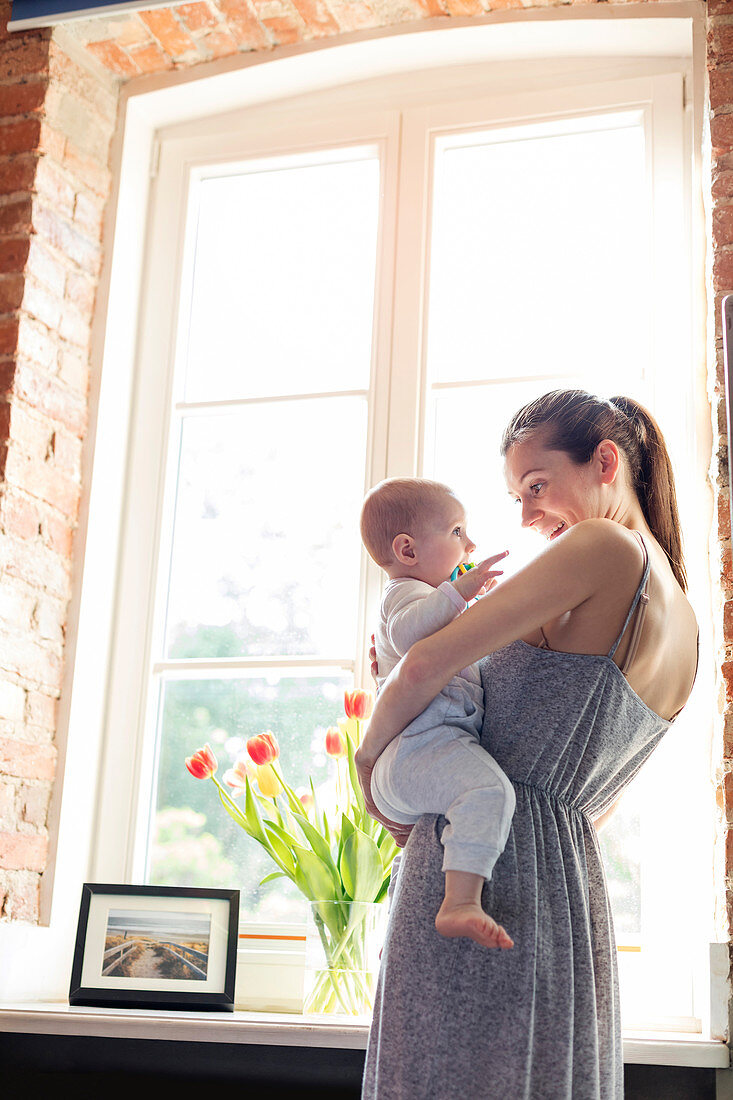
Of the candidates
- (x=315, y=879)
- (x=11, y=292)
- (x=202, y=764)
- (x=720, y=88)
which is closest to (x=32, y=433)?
(x=11, y=292)

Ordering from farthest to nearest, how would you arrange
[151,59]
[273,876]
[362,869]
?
[151,59]
[273,876]
[362,869]

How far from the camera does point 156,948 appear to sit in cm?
219

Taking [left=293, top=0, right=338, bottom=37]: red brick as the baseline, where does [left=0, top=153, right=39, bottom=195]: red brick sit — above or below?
below

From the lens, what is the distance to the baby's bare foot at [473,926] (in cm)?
127

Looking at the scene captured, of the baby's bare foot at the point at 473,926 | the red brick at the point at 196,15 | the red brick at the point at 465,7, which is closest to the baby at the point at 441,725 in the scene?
the baby's bare foot at the point at 473,926

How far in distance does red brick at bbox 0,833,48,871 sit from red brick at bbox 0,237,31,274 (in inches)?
49.6

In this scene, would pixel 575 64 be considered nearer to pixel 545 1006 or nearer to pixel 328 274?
pixel 328 274

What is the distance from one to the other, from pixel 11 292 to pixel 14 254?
0.09 m

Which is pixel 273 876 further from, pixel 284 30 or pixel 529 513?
pixel 284 30

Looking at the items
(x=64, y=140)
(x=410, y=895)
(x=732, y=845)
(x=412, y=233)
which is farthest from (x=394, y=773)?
(x=64, y=140)

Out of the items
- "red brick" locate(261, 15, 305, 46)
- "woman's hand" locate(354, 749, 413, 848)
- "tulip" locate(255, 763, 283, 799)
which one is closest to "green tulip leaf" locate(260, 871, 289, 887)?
"tulip" locate(255, 763, 283, 799)

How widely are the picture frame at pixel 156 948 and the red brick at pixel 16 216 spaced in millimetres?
1475

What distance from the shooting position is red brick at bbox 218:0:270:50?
2.67m

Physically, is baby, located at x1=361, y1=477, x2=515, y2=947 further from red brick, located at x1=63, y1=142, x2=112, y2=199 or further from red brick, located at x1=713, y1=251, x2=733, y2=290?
red brick, located at x1=63, y1=142, x2=112, y2=199
